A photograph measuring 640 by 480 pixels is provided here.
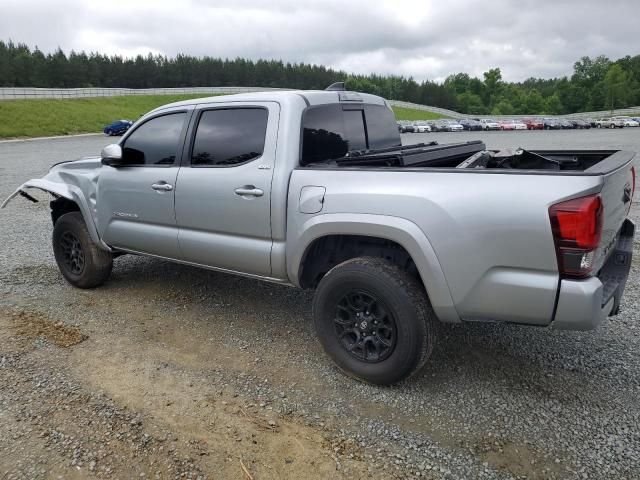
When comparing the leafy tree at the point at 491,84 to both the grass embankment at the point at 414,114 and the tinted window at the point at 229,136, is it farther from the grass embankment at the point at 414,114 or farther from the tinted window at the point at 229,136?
the tinted window at the point at 229,136

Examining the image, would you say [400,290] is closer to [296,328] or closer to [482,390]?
[482,390]

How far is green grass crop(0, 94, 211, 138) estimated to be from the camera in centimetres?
3812

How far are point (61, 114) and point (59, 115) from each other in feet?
1.58

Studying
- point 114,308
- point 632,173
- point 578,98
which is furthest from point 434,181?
point 578,98

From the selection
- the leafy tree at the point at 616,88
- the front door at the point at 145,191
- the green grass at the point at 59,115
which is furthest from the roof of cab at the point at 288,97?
the leafy tree at the point at 616,88

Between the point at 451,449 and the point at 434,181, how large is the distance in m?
1.43

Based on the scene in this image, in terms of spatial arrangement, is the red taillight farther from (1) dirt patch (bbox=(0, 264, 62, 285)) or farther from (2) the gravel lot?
(1) dirt patch (bbox=(0, 264, 62, 285))

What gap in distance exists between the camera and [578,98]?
106875 millimetres

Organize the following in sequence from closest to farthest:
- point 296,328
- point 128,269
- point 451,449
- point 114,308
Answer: point 451,449 → point 296,328 → point 114,308 → point 128,269

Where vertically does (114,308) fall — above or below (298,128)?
below

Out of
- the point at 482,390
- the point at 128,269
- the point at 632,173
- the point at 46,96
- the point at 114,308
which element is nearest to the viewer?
the point at 482,390

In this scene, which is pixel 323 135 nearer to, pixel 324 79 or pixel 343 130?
pixel 343 130

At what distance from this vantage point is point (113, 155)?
14.1 feet

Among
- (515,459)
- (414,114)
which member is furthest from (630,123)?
(515,459)
